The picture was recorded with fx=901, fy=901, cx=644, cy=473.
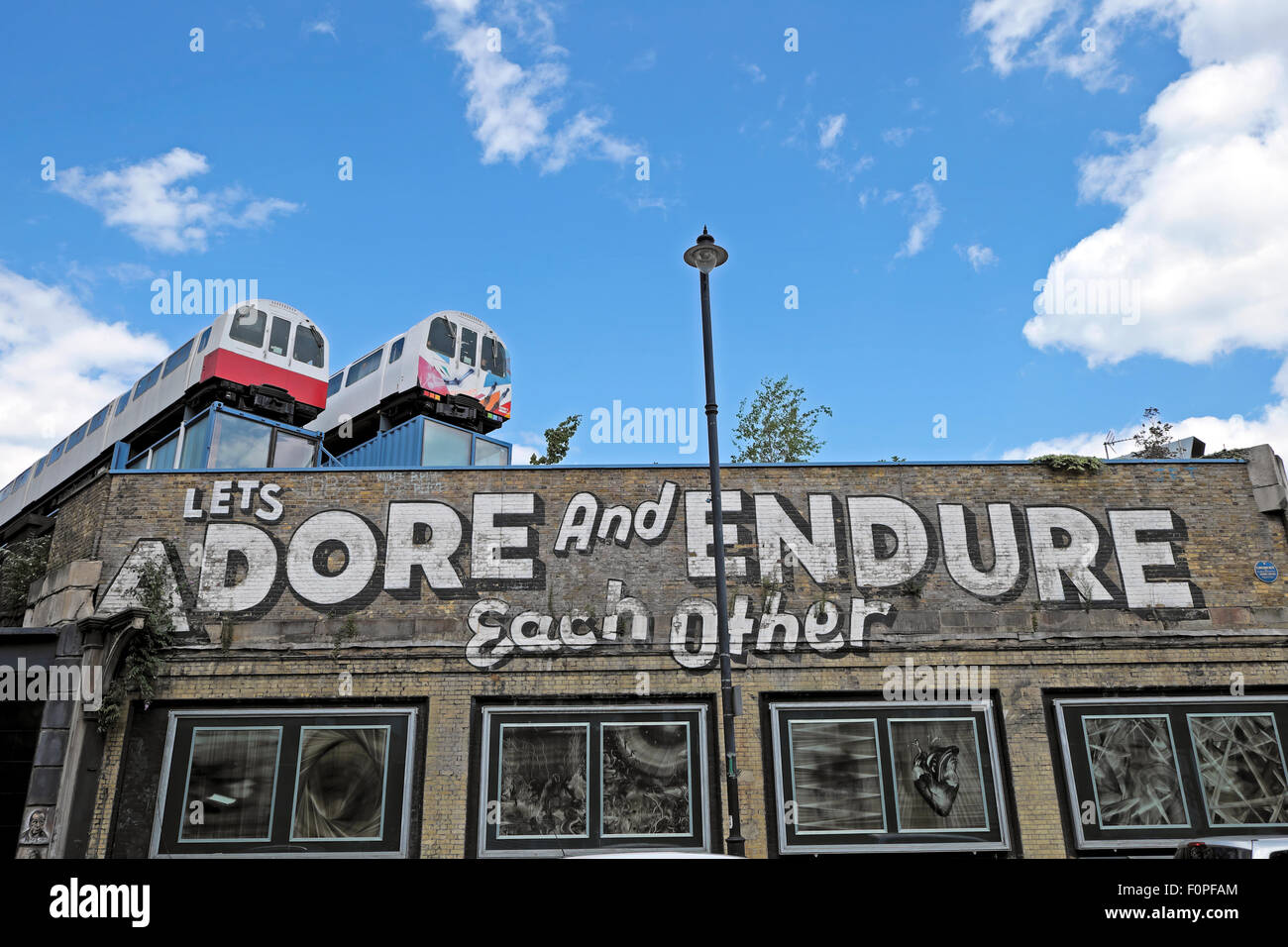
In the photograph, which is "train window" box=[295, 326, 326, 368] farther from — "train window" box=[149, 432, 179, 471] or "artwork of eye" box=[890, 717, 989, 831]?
"artwork of eye" box=[890, 717, 989, 831]

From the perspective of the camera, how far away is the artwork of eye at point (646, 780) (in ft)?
47.4

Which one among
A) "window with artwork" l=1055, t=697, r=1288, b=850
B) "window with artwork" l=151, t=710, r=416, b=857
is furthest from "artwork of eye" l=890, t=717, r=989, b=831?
"window with artwork" l=151, t=710, r=416, b=857

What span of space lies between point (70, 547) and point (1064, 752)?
1790 centimetres

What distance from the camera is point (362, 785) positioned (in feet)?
47.6

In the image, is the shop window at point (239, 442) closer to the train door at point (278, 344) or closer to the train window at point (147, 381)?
the train door at point (278, 344)

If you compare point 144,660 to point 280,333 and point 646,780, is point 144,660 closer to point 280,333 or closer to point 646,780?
point 646,780

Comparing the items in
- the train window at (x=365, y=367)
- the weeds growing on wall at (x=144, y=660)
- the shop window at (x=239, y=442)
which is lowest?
the weeds growing on wall at (x=144, y=660)

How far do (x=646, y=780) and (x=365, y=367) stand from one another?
1757 centimetres

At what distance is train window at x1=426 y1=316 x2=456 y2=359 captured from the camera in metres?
25.1

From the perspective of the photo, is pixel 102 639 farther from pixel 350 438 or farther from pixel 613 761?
pixel 350 438

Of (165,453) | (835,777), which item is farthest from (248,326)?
(835,777)

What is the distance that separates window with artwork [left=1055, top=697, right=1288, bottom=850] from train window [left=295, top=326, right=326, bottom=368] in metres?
20.0

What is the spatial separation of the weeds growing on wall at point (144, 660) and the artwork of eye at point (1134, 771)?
1545 centimetres

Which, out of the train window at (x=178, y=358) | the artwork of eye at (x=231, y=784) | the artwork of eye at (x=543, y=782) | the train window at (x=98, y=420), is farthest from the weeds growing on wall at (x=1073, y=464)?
the train window at (x=98, y=420)
